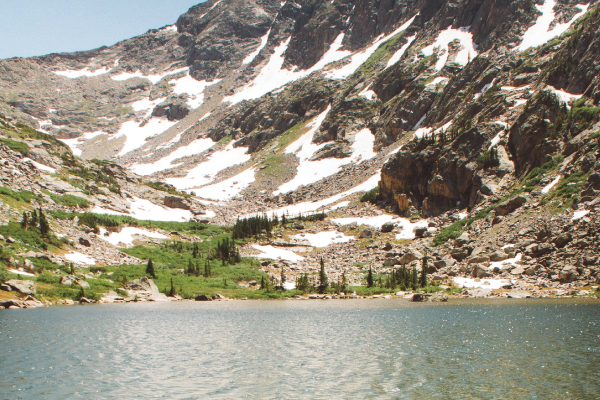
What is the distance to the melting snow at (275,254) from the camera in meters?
75.8

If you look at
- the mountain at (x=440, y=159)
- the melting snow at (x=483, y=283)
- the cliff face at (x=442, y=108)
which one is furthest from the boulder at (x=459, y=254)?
the cliff face at (x=442, y=108)

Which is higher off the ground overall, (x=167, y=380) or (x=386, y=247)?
(x=386, y=247)

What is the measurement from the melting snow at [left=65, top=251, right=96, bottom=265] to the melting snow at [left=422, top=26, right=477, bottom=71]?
107 m

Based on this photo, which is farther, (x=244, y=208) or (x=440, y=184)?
(x=244, y=208)

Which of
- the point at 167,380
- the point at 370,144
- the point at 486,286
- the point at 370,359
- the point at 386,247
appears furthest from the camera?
the point at 370,144

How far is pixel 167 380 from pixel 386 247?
5855 cm

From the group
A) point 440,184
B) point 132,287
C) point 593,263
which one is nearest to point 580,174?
point 593,263

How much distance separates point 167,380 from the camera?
1512 centimetres

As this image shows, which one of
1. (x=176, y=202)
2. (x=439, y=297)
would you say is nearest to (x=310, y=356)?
(x=439, y=297)

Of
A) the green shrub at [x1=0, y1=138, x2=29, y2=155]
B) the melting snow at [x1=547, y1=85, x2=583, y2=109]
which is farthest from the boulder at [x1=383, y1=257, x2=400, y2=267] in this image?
the green shrub at [x1=0, y1=138, x2=29, y2=155]

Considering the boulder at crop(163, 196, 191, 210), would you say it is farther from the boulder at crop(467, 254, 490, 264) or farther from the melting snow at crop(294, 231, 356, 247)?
the boulder at crop(467, 254, 490, 264)

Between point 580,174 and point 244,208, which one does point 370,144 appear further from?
point 580,174

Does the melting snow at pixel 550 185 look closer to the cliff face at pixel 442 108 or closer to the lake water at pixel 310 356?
the cliff face at pixel 442 108

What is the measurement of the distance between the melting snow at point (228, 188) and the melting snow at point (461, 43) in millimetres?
66182
